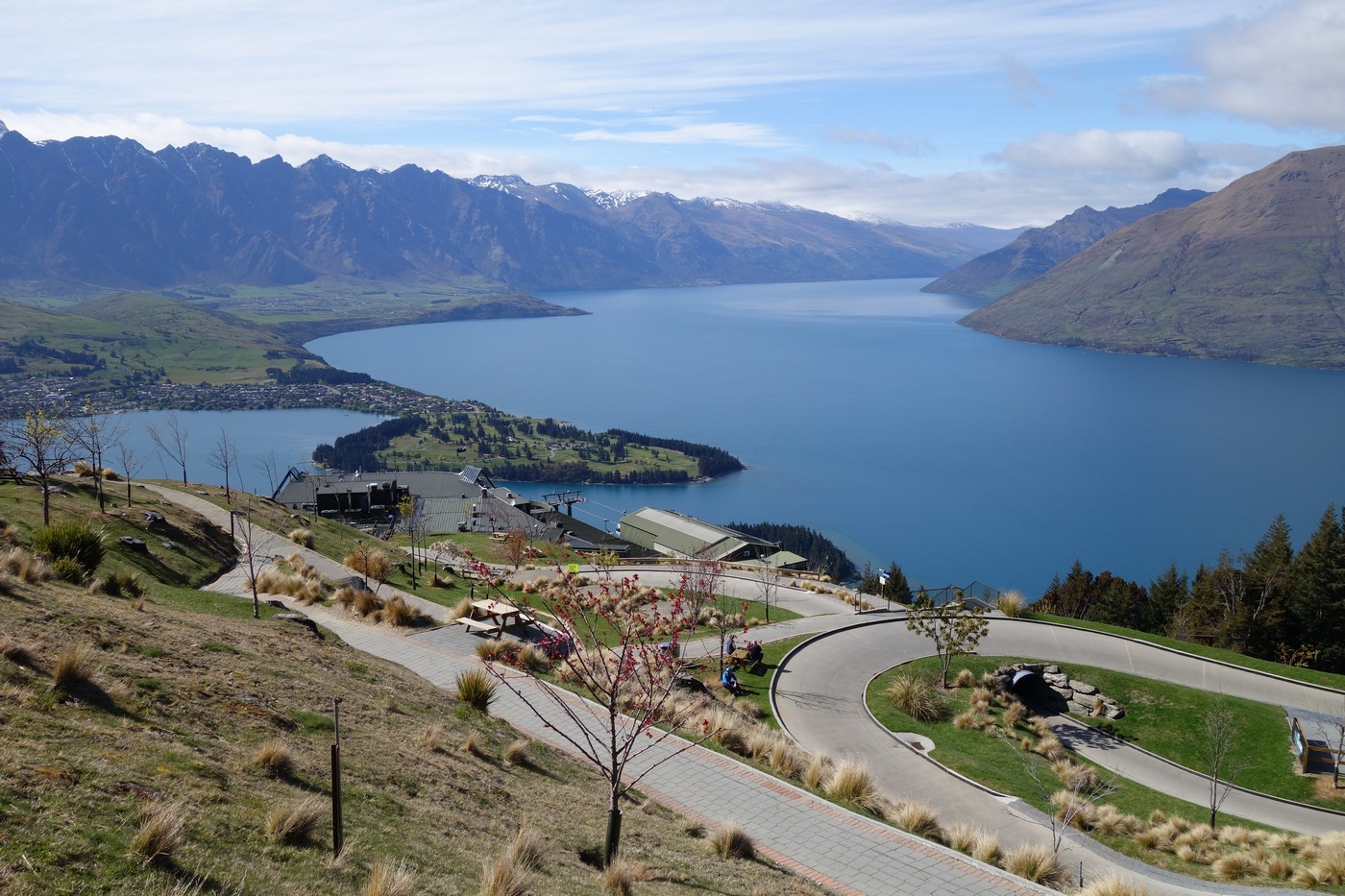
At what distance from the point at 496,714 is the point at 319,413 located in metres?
132

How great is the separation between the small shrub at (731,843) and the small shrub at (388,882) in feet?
14.6

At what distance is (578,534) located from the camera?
51.5 m

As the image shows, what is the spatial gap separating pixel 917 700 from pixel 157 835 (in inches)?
662

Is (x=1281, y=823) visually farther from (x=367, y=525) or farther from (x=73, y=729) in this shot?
(x=367, y=525)

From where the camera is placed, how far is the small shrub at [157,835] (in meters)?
5.88

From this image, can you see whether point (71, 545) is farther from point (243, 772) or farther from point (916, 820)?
point (916, 820)

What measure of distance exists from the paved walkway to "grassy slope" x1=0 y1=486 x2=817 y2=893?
1.20 m

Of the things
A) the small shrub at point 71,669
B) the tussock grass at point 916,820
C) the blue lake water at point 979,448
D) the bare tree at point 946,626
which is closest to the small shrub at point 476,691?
the small shrub at point 71,669

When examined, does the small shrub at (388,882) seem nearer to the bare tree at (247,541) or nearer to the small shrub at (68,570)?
the small shrub at (68,570)

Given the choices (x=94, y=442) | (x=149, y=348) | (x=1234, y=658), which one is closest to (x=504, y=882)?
(x=1234, y=658)

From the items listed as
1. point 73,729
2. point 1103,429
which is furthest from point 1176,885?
point 1103,429

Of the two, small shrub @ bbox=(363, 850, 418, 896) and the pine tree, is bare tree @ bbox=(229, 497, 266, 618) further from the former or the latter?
the pine tree

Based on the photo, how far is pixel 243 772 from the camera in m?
8.00

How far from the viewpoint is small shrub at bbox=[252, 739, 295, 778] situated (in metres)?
8.23
